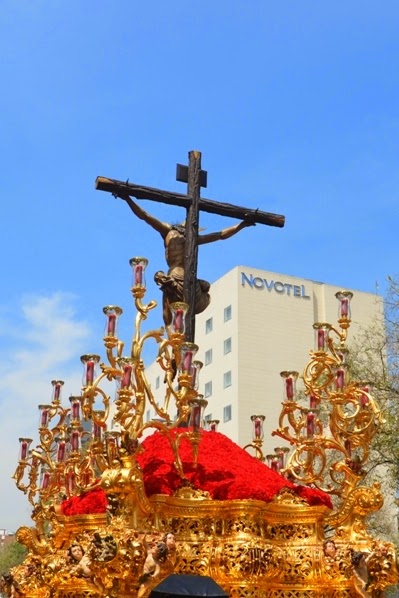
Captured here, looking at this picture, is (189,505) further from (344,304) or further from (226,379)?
(226,379)

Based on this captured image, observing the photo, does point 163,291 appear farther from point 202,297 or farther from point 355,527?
point 355,527

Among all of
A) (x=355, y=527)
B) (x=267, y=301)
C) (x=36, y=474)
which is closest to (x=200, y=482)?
(x=355, y=527)

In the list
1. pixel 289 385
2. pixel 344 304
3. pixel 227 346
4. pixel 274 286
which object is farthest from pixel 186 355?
pixel 274 286

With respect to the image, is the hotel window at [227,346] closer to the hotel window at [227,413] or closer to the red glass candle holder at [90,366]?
the hotel window at [227,413]

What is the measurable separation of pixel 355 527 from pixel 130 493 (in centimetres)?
349

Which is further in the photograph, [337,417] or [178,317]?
[337,417]

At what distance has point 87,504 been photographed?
39.0 feet

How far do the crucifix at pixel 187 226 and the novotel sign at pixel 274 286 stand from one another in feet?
106

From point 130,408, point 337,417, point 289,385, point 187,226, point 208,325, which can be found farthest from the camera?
point 208,325

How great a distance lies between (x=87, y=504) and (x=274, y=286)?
36901mm

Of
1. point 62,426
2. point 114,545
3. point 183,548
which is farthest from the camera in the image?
point 62,426

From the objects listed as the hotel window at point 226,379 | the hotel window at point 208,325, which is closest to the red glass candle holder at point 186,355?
the hotel window at point 226,379

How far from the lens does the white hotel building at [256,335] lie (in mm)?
45438

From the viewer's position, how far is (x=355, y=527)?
1183 centimetres
